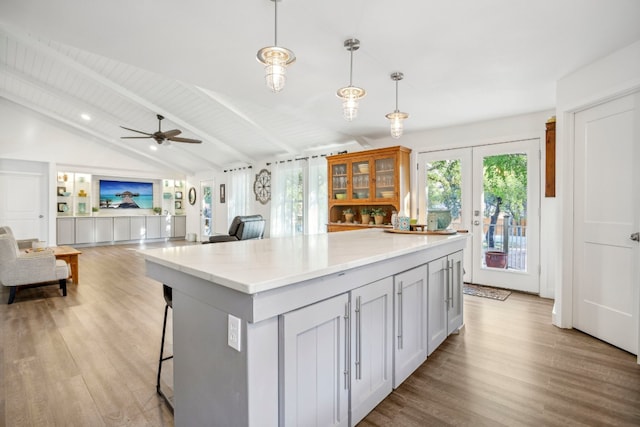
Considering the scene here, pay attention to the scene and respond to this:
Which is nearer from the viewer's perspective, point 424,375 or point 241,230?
point 424,375

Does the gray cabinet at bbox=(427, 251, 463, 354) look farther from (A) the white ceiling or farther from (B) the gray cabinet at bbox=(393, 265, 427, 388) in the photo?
(A) the white ceiling

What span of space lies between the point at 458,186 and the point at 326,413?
3.96m

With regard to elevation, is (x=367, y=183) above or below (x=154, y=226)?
above

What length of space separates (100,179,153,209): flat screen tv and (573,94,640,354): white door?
36.3 ft

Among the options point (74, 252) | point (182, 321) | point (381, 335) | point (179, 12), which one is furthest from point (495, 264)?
point (74, 252)

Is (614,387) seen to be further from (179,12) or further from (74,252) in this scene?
(74,252)

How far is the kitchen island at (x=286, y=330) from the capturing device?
1167 mm

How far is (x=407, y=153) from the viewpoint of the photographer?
16.4 feet

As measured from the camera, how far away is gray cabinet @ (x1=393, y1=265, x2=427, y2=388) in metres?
1.92

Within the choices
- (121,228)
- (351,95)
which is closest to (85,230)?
(121,228)

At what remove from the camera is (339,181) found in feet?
18.5

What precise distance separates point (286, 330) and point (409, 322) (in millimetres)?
1104

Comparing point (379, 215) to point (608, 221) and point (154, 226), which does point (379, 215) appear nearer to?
point (608, 221)

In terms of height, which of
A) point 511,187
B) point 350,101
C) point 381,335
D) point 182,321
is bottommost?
point 381,335
